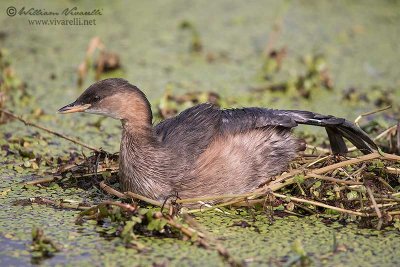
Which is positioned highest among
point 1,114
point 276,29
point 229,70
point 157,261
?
point 276,29

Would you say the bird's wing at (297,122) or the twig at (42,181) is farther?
the twig at (42,181)

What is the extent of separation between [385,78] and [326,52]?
0.96 metres

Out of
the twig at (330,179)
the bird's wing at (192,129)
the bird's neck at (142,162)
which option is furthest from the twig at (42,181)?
the twig at (330,179)

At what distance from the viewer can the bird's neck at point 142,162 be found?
15.8 ft

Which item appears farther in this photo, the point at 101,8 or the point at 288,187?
the point at 101,8

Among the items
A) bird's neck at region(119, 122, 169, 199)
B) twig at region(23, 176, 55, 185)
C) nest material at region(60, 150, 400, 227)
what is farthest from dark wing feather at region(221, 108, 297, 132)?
twig at region(23, 176, 55, 185)

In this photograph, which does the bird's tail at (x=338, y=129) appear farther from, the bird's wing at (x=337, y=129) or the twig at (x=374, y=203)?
the twig at (x=374, y=203)

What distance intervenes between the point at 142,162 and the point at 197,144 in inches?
14.5

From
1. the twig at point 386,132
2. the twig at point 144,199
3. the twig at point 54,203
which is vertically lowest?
the twig at point 54,203

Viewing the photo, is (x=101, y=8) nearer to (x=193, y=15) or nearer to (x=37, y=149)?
(x=193, y=15)

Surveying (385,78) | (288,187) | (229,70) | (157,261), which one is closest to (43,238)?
(157,261)

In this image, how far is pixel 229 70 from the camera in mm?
8664

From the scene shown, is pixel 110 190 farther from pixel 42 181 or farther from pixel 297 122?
pixel 297 122

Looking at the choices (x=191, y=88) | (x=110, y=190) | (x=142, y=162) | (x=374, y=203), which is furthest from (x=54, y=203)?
(x=191, y=88)
